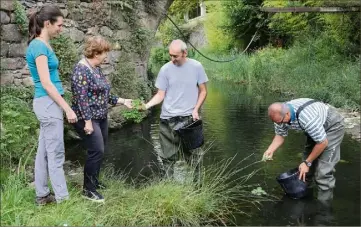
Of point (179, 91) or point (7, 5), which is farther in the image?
point (7, 5)

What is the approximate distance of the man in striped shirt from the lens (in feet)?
14.4

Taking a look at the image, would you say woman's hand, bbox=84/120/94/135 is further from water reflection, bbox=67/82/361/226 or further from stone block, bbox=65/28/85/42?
stone block, bbox=65/28/85/42

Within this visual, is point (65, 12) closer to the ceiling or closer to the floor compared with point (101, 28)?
closer to the ceiling

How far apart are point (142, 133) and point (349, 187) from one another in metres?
4.05

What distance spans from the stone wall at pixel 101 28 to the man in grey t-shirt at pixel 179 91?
8.40 ft

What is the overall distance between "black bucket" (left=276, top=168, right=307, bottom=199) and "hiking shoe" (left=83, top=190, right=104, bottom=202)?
1.82m

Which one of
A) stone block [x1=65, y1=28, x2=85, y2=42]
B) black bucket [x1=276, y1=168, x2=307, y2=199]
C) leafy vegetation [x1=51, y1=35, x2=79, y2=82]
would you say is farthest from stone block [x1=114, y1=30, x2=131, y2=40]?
black bucket [x1=276, y1=168, x2=307, y2=199]

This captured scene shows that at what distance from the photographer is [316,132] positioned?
4.39m

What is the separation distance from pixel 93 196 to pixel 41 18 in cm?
163

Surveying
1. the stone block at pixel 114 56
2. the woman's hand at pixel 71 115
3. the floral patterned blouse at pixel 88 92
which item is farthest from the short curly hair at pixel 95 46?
the stone block at pixel 114 56

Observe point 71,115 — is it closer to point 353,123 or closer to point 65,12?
point 65,12

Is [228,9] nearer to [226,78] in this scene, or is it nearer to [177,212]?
[226,78]

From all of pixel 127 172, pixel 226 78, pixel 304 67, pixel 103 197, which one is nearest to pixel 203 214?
pixel 103 197

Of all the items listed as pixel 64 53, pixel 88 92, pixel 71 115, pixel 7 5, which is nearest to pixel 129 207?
pixel 71 115
